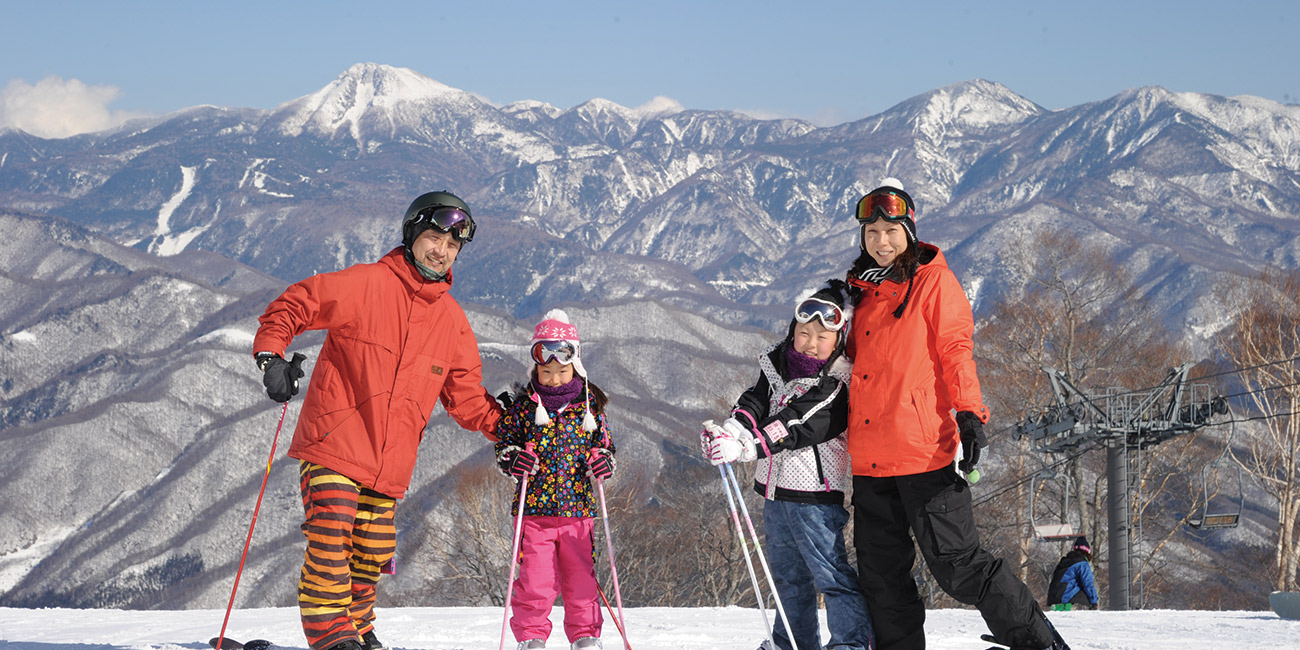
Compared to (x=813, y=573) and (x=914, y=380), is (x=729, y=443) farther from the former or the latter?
(x=914, y=380)

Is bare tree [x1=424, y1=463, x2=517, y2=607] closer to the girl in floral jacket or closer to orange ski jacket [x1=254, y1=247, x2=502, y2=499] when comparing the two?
the girl in floral jacket

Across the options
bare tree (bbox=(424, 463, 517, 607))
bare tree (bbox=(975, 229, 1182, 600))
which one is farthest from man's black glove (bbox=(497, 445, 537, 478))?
bare tree (bbox=(975, 229, 1182, 600))

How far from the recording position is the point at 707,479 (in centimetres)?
4931

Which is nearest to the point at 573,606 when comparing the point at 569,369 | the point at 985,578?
the point at 569,369

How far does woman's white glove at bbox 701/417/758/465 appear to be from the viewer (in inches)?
172

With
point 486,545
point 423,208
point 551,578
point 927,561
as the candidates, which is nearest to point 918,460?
point 927,561

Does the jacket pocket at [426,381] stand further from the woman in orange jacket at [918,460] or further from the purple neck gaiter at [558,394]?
the woman in orange jacket at [918,460]

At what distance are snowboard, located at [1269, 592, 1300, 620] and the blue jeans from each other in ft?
16.2

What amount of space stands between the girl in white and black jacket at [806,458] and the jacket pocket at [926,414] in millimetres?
364

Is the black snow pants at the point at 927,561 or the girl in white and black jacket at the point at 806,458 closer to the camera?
the black snow pants at the point at 927,561

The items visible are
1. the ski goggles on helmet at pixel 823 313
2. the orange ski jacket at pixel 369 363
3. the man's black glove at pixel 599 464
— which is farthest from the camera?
the man's black glove at pixel 599 464

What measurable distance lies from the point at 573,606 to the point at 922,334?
205 centimetres

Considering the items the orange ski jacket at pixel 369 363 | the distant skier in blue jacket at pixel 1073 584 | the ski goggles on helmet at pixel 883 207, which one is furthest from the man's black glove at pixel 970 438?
the distant skier in blue jacket at pixel 1073 584

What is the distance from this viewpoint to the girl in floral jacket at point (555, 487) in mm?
5125
